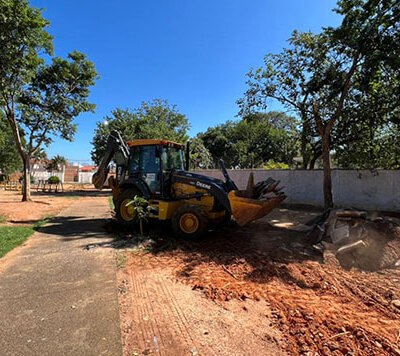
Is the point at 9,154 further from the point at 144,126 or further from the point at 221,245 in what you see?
the point at 221,245

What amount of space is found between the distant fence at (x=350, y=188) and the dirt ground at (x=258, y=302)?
747cm

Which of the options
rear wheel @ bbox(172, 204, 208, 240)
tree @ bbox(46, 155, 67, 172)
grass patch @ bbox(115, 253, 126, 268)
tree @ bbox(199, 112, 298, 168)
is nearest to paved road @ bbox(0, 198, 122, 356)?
grass patch @ bbox(115, 253, 126, 268)

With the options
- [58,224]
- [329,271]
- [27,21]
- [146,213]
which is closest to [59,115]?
[27,21]

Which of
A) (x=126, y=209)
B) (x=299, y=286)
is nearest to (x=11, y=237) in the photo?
(x=126, y=209)

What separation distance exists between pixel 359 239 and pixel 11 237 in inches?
317

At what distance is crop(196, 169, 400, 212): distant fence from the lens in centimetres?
1014

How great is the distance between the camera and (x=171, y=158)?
22.4ft

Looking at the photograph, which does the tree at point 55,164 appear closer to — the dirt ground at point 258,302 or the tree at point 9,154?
the tree at point 9,154

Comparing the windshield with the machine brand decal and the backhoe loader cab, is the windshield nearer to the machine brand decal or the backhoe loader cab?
the backhoe loader cab

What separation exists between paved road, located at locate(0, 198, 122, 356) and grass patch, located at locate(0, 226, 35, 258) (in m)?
0.24

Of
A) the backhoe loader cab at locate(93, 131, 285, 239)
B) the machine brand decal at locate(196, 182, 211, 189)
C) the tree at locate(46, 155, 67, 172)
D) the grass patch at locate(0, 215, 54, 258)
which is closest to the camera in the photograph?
the grass patch at locate(0, 215, 54, 258)

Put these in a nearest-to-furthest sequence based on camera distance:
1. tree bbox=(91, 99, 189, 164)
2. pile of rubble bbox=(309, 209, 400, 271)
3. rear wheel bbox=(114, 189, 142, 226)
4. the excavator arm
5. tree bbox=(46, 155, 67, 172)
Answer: pile of rubble bbox=(309, 209, 400, 271) < rear wheel bbox=(114, 189, 142, 226) < the excavator arm < tree bbox=(91, 99, 189, 164) < tree bbox=(46, 155, 67, 172)

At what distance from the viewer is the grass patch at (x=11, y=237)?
16.7ft

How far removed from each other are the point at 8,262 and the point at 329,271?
5867 millimetres
